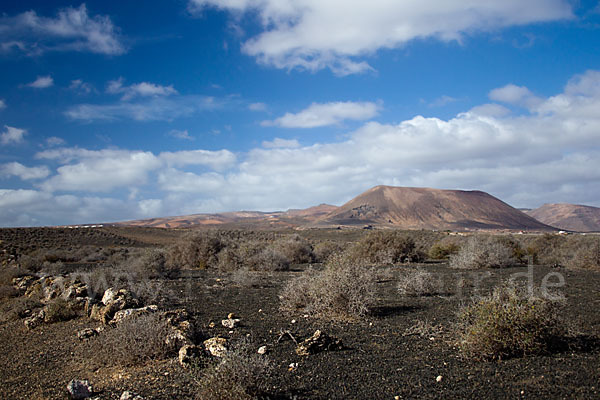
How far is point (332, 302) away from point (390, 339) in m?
2.04

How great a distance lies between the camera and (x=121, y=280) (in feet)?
39.5

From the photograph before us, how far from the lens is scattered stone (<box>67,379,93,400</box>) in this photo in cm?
497

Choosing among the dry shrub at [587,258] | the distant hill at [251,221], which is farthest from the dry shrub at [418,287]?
the distant hill at [251,221]

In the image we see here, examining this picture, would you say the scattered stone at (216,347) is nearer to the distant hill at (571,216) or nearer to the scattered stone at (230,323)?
the scattered stone at (230,323)

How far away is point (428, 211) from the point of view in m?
99.6

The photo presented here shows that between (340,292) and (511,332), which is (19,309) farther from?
(511,332)

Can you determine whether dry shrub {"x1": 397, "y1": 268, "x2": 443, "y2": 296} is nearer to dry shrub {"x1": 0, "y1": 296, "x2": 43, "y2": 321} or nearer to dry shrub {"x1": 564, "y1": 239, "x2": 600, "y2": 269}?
A: dry shrub {"x1": 564, "y1": 239, "x2": 600, "y2": 269}

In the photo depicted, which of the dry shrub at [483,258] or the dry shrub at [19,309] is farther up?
the dry shrub at [483,258]

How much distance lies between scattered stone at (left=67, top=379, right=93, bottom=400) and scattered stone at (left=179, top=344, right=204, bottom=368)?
1203 millimetres

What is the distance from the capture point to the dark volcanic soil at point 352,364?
184 inches

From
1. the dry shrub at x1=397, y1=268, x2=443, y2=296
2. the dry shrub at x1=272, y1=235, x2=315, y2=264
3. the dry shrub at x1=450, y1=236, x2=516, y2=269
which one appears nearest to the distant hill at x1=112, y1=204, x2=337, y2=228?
the dry shrub at x1=272, y1=235, x2=315, y2=264

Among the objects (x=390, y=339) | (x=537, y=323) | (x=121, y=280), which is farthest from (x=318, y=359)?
(x=121, y=280)

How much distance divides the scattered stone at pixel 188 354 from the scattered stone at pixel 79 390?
3.95 feet

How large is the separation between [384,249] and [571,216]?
128 m
